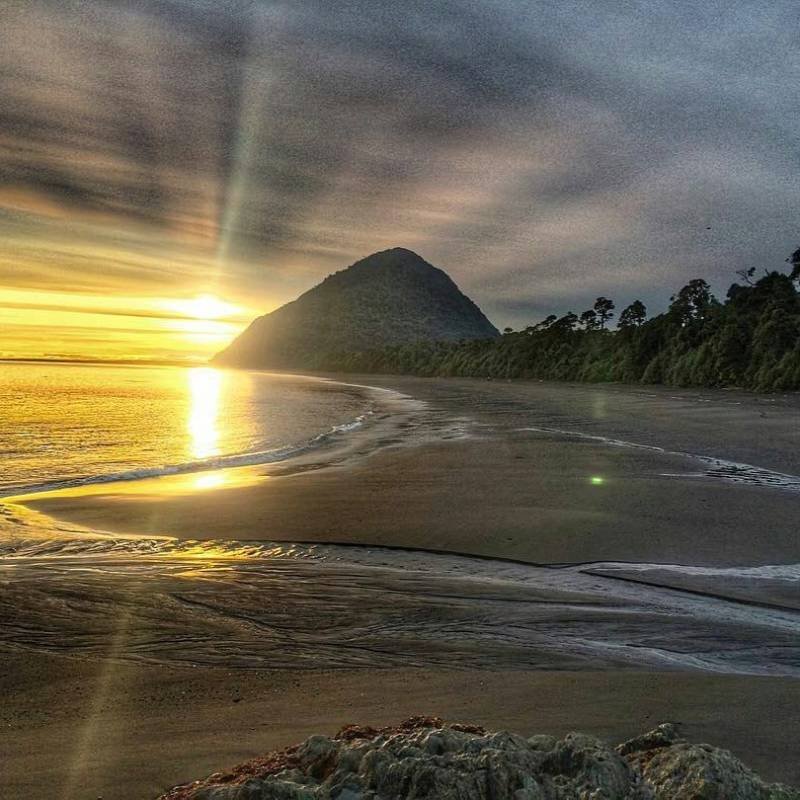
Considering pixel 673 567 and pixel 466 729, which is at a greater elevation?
pixel 466 729

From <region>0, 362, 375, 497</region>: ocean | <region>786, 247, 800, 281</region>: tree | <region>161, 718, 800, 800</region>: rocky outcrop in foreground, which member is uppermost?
<region>786, 247, 800, 281</region>: tree

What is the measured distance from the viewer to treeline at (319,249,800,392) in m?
64.8

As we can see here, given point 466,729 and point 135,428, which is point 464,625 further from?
point 135,428

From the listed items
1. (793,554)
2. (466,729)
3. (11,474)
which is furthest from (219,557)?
(11,474)

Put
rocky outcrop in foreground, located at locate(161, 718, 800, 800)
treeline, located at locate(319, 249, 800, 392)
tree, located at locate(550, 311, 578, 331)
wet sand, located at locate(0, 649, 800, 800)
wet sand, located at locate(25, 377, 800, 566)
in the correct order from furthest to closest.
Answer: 1. tree, located at locate(550, 311, 578, 331)
2. treeline, located at locate(319, 249, 800, 392)
3. wet sand, located at locate(25, 377, 800, 566)
4. wet sand, located at locate(0, 649, 800, 800)
5. rocky outcrop in foreground, located at locate(161, 718, 800, 800)

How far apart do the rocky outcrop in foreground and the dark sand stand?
2.53 ft

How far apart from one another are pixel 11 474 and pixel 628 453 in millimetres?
16092

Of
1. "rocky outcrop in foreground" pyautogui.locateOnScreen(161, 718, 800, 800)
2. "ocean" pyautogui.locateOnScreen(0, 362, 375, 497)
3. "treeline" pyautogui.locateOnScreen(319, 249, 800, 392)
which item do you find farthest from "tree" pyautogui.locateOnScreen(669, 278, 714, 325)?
"rocky outcrop in foreground" pyautogui.locateOnScreen(161, 718, 800, 800)

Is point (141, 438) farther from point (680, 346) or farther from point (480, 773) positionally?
point (680, 346)

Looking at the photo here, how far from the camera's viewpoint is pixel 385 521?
10750 millimetres

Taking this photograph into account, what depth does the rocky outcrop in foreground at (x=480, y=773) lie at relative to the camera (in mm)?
2277

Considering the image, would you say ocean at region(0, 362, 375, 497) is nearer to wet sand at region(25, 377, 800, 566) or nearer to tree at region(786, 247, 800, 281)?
wet sand at region(25, 377, 800, 566)

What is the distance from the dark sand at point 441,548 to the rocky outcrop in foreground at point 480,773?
2.53 feet

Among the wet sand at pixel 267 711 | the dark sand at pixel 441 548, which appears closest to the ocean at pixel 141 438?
the dark sand at pixel 441 548
